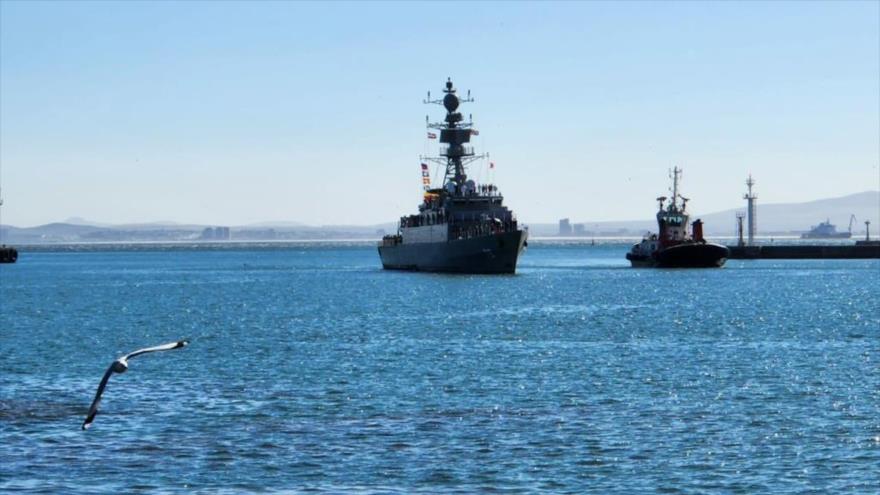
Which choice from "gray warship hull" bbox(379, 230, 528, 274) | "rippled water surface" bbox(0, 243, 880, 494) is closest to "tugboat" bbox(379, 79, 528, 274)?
"gray warship hull" bbox(379, 230, 528, 274)

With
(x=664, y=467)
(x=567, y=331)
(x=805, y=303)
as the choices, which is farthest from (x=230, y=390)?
(x=805, y=303)

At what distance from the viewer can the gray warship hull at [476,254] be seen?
139 metres

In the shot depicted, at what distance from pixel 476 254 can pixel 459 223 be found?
4.28m

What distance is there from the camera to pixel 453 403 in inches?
1625

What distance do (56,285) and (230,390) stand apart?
117380mm

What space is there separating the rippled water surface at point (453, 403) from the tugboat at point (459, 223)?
50250 mm

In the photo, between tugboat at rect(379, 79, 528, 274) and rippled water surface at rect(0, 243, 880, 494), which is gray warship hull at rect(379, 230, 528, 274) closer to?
tugboat at rect(379, 79, 528, 274)

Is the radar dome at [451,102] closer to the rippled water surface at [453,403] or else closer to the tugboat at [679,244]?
the tugboat at [679,244]

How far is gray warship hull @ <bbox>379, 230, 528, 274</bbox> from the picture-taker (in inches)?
5458

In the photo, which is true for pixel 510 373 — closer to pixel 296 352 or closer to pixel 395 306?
pixel 296 352

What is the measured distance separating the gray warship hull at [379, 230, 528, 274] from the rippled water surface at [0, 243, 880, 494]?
48.7 m

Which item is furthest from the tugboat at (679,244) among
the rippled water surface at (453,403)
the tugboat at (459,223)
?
the rippled water surface at (453,403)

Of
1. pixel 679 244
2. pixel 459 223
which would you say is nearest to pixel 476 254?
pixel 459 223

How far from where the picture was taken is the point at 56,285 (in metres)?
157
